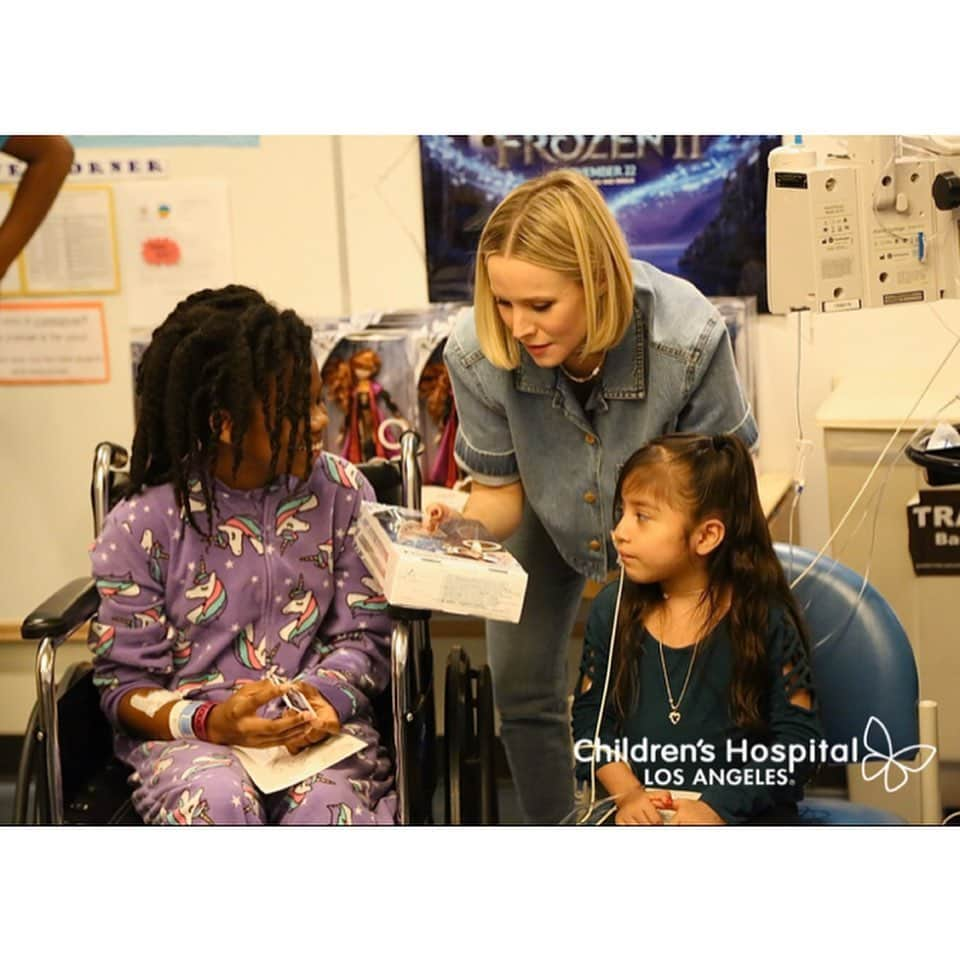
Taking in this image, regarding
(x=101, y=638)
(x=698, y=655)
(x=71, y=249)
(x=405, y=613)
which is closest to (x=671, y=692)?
(x=698, y=655)

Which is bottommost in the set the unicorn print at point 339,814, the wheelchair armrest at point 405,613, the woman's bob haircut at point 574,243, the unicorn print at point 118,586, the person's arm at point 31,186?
the unicorn print at point 339,814

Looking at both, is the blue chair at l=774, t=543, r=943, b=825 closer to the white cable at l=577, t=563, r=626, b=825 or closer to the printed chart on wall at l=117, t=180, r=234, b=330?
the white cable at l=577, t=563, r=626, b=825

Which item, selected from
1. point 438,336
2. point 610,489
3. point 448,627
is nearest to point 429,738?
point 448,627

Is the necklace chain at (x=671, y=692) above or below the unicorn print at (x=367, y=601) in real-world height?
below

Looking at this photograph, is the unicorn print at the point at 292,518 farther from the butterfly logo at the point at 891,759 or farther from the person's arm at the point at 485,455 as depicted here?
the butterfly logo at the point at 891,759

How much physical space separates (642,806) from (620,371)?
608 millimetres

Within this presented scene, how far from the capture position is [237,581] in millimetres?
2014

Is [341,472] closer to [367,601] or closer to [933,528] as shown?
[367,601]

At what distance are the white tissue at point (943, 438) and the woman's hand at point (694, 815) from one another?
0.59 metres

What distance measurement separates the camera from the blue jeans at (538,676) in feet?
6.61

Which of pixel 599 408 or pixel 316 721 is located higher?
pixel 599 408

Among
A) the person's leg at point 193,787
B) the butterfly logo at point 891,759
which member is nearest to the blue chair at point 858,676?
the butterfly logo at point 891,759

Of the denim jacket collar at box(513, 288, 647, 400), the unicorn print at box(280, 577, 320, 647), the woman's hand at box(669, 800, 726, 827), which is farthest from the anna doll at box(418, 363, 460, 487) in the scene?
the woman's hand at box(669, 800, 726, 827)
